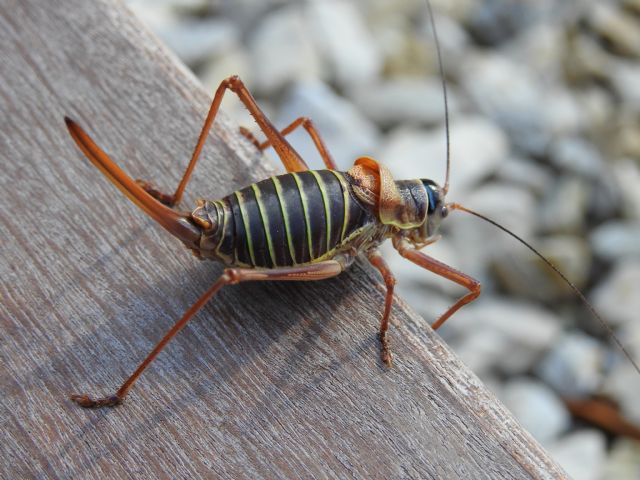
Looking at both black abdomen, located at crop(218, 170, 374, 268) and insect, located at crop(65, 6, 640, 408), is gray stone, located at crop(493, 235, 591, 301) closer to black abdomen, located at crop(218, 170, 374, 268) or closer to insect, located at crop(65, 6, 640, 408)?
insect, located at crop(65, 6, 640, 408)

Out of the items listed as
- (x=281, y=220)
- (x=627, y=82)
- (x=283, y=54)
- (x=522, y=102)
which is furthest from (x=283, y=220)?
(x=627, y=82)

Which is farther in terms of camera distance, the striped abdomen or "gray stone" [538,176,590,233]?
"gray stone" [538,176,590,233]

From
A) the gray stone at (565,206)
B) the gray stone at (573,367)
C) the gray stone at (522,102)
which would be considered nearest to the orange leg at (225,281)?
the gray stone at (573,367)

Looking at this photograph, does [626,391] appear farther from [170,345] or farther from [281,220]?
[170,345]

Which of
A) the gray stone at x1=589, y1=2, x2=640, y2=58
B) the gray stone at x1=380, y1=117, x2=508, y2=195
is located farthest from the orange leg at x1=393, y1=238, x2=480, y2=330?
the gray stone at x1=589, y1=2, x2=640, y2=58

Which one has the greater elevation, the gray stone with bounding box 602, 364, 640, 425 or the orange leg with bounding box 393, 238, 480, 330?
the gray stone with bounding box 602, 364, 640, 425

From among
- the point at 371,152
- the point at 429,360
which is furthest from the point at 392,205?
the point at 371,152

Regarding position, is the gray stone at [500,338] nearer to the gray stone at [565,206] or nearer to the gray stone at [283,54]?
the gray stone at [565,206]
